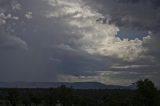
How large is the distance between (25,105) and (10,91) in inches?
819

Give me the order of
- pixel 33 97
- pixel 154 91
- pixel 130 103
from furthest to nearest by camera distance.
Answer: pixel 33 97 → pixel 130 103 → pixel 154 91

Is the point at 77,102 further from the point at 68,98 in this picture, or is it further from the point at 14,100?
the point at 14,100

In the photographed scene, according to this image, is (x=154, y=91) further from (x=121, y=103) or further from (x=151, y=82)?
(x=121, y=103)

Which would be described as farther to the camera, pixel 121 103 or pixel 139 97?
pixel 121 103

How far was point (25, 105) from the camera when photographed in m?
175

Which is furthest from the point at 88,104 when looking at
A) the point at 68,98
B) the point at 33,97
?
the point at 33,97

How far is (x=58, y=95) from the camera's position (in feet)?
484

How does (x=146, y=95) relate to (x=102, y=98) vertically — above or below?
below

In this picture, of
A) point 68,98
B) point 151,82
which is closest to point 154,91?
point 151,82

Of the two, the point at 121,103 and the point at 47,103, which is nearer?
the point at 121,103

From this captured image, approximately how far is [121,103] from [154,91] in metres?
10.0

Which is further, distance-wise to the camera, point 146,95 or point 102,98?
point 102,98

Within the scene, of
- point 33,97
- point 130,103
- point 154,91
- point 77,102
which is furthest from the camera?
point 33,97

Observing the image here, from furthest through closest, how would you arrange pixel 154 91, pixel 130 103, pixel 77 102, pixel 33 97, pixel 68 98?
pixel 33 97, pixel 77 102, pixel 68 98, pixel 130 103, pixel 154 91
